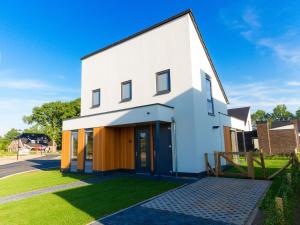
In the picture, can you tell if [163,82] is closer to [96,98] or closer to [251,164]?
[96,98]

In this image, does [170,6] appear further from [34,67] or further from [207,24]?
[34,67]

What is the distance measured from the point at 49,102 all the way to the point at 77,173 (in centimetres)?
4770

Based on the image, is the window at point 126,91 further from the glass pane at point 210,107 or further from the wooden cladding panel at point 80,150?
the glass pane at point 210,107

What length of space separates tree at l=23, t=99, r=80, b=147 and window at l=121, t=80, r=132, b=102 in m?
43.9

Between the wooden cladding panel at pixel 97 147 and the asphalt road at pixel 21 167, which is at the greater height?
the wooden cladding panel at pixel 97 147

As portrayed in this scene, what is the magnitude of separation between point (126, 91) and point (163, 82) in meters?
3.18

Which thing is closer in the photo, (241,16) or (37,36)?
(241,16)

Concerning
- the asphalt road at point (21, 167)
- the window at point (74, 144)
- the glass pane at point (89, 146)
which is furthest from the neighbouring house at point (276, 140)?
the asphalt road at point (21, 167)

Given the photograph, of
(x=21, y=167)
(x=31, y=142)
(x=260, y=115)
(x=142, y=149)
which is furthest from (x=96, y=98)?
(x=260, y=115)

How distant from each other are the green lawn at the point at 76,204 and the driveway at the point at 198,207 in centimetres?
62

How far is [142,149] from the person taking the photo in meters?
13.0

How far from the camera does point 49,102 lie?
2196 inches

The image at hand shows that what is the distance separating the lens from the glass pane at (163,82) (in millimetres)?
12656

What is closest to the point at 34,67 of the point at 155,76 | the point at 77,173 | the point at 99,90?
the point at 99,90
